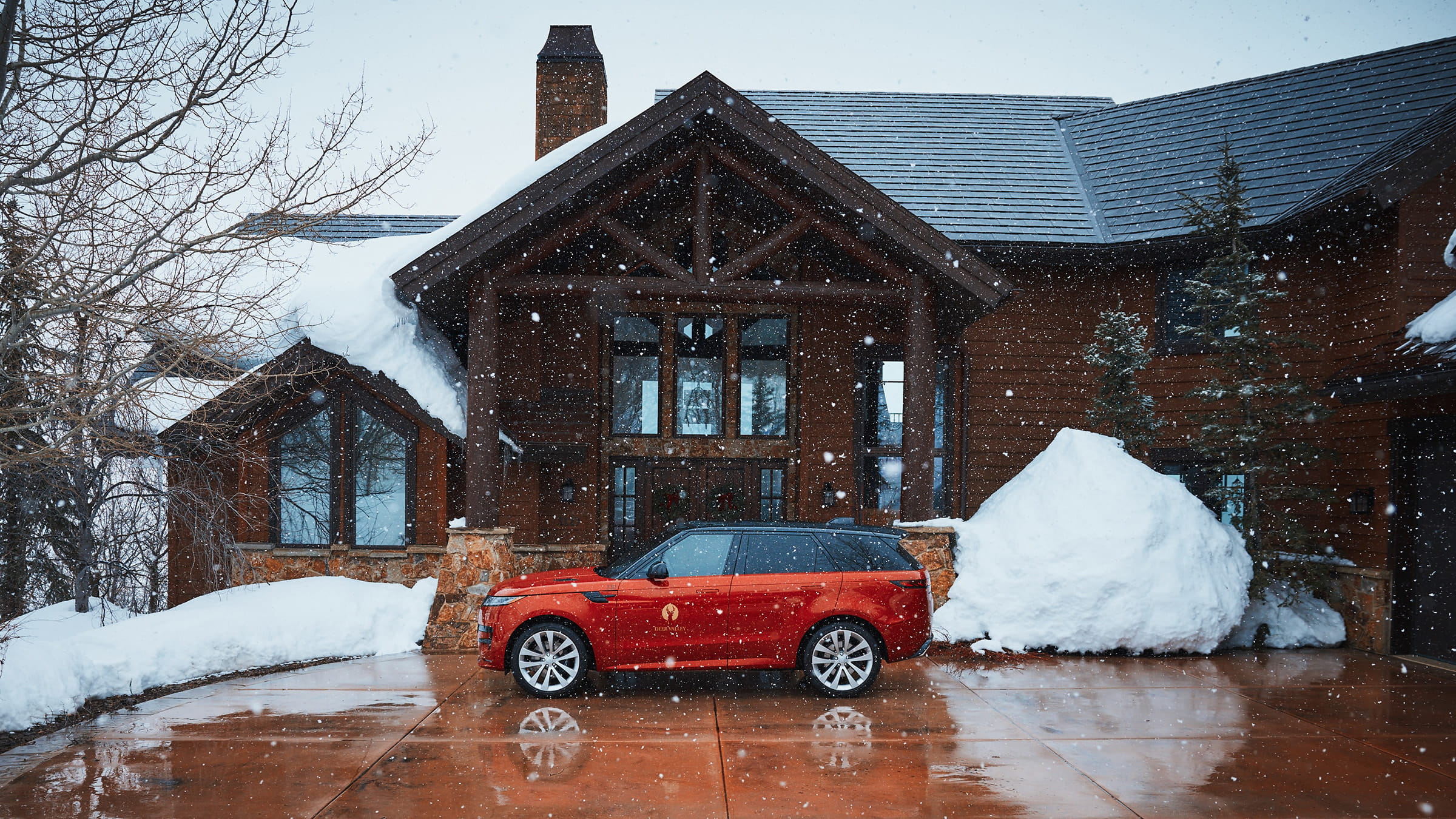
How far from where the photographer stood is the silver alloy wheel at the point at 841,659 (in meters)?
7.80

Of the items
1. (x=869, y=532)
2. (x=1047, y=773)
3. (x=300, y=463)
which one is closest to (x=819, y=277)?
(x=869, y=532)

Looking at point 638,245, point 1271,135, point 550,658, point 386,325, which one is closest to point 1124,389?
point 1271,135

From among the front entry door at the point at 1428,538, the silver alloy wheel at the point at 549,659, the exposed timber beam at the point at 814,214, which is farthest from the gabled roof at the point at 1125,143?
the silver alloy wheel at the point at 549,659

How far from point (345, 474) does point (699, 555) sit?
21.0ft

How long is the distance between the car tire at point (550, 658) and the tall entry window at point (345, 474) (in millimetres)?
4901

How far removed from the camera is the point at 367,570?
11875 millimetres

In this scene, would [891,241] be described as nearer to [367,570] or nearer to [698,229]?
[698,229]

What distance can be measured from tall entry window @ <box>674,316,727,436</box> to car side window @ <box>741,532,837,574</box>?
18.5ft

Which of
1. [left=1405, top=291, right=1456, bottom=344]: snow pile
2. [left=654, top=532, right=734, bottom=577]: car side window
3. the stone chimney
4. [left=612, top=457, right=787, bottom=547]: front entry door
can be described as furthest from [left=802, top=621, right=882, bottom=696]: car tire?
the stone chimney

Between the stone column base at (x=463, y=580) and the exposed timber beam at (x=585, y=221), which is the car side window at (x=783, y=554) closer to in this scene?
the stone column base at (x=463, y=580)

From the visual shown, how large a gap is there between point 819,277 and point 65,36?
31.3 feet

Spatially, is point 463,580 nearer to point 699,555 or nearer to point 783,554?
point 699,555

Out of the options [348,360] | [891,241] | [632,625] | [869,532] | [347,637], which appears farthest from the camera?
[348,360]

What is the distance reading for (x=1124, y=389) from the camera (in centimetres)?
1220
